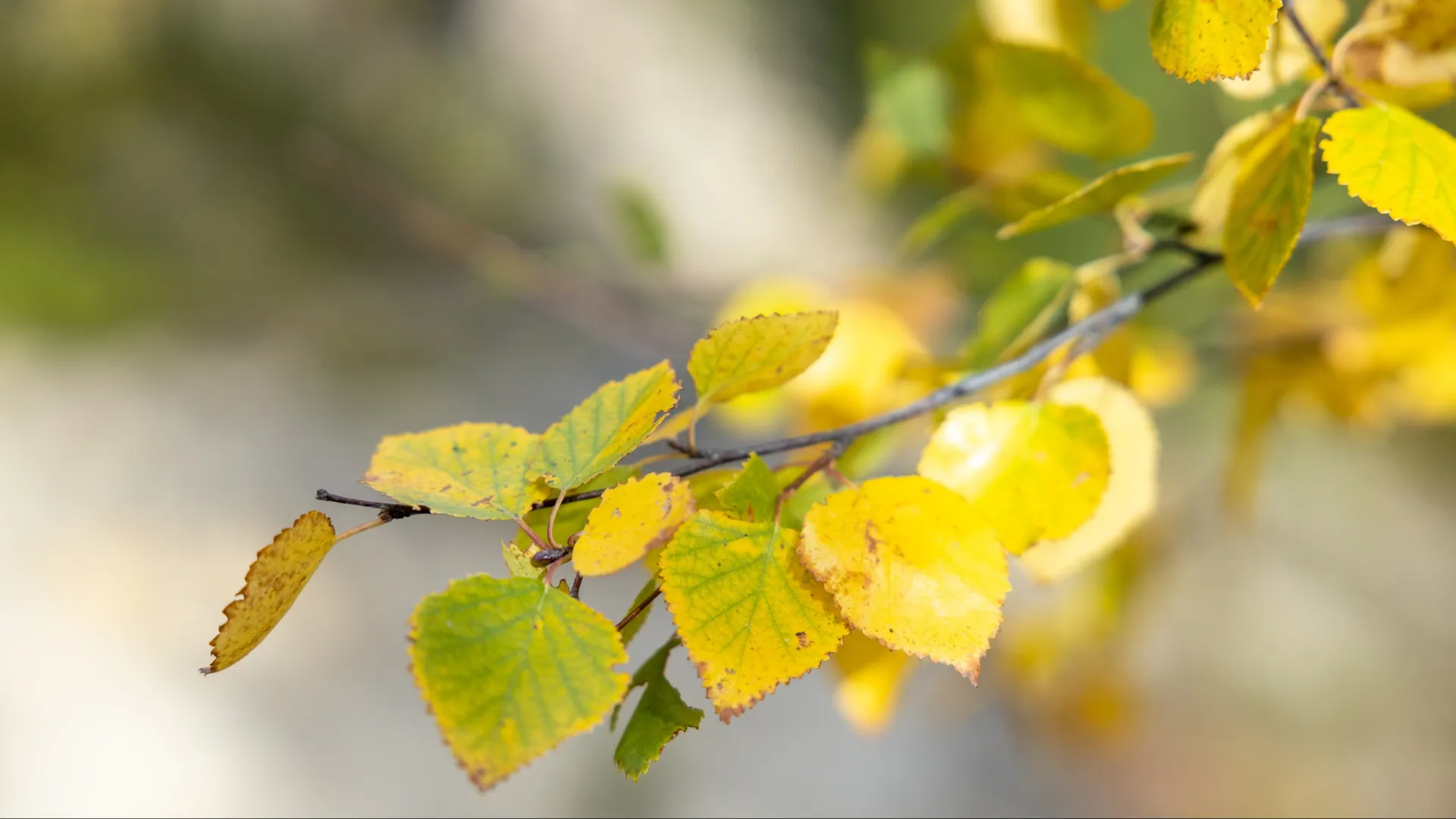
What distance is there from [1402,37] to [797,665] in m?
0.21

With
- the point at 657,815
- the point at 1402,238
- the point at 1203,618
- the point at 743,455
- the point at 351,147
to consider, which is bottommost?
the point at 1203,618

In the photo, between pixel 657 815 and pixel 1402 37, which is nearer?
pixel 1402 37

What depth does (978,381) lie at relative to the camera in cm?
21

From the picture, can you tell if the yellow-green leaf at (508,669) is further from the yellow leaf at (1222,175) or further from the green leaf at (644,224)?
the green leaf at (644,224)

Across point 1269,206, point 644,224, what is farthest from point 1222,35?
point 644,224

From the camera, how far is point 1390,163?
0.17 metres

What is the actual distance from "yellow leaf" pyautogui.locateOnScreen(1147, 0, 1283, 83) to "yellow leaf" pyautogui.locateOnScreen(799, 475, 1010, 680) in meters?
0.10

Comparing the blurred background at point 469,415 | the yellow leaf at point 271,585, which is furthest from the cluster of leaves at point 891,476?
the blurred background at point 469,415

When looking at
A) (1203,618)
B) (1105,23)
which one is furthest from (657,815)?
(1105,23)

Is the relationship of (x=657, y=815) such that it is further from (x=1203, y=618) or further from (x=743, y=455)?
(x=743, y=455)

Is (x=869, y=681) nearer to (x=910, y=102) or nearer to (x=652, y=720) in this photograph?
(x=652, y=720)

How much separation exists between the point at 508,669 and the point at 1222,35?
18 cm

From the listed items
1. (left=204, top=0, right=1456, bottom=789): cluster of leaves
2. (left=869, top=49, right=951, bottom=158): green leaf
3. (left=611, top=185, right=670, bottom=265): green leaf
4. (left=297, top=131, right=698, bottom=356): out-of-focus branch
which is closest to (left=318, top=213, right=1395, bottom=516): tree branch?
(left=204, top=0, right=1456, bottom=789): cluster of leaves

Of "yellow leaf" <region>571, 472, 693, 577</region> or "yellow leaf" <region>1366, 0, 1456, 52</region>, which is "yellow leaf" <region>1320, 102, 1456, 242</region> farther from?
"yellow leaf" <region>571, 472, 693, 577</region>
